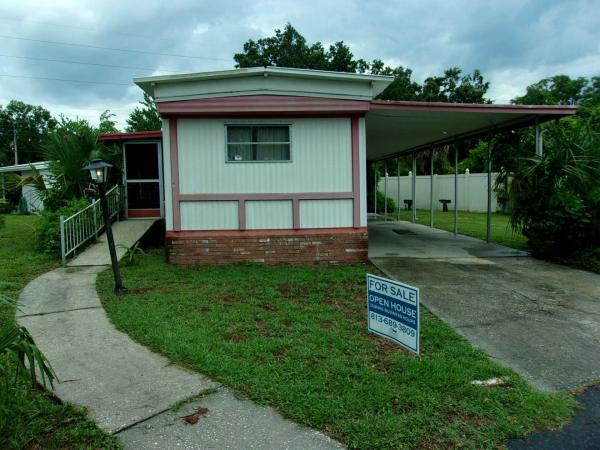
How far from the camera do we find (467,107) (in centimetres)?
872

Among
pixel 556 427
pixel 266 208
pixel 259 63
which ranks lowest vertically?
pixel 556 427

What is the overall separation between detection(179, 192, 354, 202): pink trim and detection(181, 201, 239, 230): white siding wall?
3.9 inches

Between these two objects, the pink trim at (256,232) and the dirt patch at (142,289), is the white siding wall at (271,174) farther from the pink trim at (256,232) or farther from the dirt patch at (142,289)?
the dirt patch at (142,289)

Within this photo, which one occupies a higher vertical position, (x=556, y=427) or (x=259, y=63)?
(x=259, y=63)

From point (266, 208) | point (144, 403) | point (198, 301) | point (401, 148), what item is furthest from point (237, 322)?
point (401, 148)

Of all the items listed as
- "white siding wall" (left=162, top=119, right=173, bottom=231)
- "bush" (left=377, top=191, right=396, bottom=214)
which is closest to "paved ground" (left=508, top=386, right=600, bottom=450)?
"white siding wall" (left=162, top=119, right=173, bottom=231)

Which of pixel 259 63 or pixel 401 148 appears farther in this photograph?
pixel 259 63

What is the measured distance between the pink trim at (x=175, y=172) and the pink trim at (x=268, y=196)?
13 cm

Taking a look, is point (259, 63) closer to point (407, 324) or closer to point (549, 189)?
point (549, 189)

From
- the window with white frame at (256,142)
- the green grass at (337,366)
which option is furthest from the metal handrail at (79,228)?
the window with white frame at (256,142)

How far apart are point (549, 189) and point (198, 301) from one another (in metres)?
6.93

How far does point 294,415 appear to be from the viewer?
10.4 feet

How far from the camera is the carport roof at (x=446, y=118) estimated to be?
872 cm

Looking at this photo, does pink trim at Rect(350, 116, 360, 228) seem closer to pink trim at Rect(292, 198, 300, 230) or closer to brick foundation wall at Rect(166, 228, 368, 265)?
brick foundation wall at Rect(166, 228, 368, 265)
